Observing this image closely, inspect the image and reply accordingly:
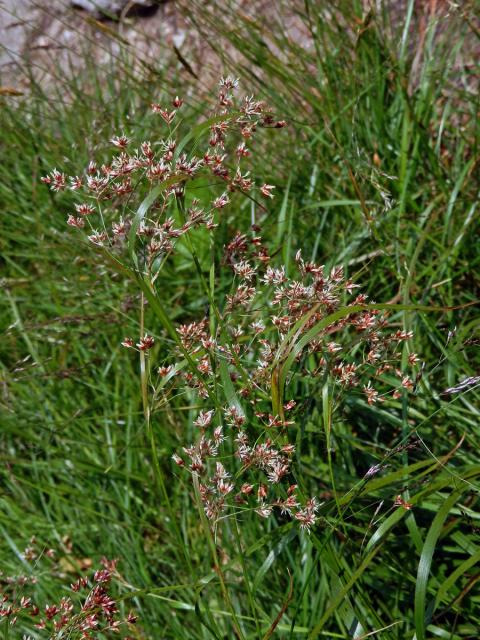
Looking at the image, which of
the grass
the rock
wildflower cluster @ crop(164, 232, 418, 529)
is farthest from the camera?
the rock

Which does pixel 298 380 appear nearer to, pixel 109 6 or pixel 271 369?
pixel 271 369

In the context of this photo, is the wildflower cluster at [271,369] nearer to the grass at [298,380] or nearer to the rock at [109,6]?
the grass at [298,380]

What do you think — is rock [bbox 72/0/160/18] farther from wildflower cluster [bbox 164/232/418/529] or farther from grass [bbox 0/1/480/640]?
wildflower cluster [bbox 164/232/418/529]

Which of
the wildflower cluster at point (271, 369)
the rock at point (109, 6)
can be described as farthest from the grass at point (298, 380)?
the rock at point (109, 6)

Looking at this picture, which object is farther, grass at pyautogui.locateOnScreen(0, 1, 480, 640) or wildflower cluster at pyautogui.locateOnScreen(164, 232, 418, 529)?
grass at pyautogui.locateOnScreen(0, 1, 480, 640)

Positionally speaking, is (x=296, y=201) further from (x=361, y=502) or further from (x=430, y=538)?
(x=430, y=538)

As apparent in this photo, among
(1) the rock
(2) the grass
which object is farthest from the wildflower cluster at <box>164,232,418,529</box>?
(1) the rock

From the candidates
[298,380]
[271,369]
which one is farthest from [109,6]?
[271,369]

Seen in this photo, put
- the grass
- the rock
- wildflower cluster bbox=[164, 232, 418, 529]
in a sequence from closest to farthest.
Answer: wildflower cluster bbox=[164, 232, 418, 529], the grass, the rock
